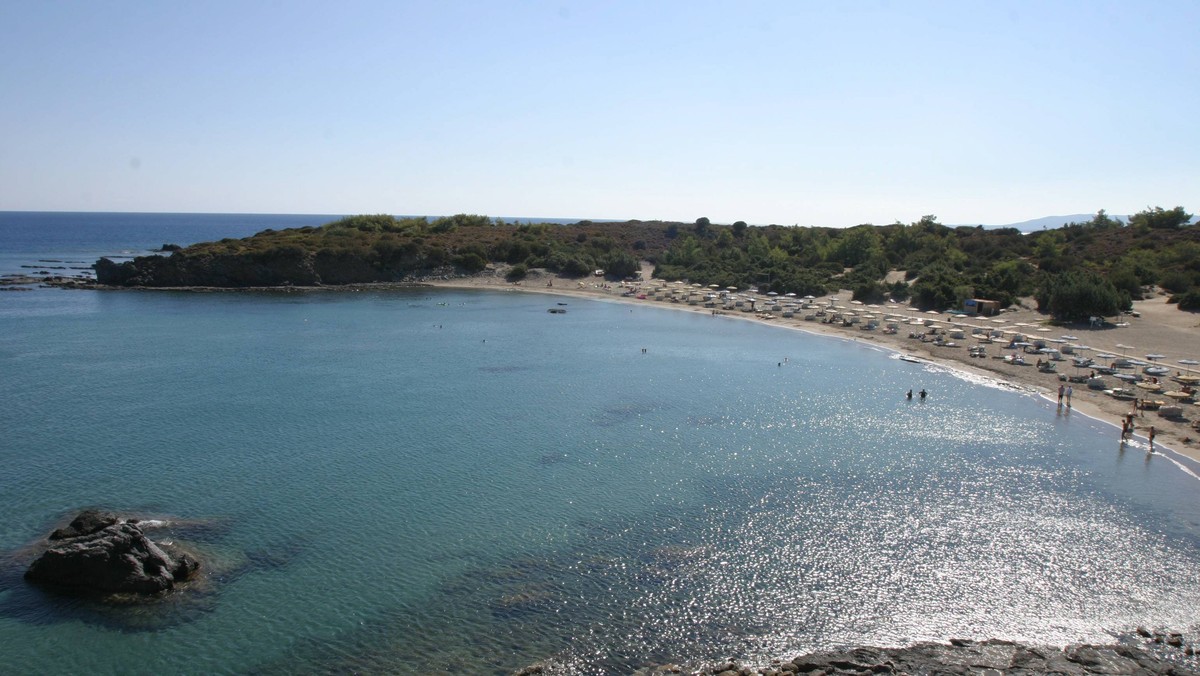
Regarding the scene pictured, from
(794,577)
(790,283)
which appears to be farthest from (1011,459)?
(790,283)

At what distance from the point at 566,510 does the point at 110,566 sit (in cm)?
1419

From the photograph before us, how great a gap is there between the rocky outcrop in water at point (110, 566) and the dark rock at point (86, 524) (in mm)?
1193

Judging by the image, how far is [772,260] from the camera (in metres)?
106

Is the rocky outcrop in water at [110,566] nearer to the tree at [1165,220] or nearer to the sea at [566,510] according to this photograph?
the sea at [566,510]

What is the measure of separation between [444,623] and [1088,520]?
2303 cm

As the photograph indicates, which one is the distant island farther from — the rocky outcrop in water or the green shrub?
the rocky outcrop in water

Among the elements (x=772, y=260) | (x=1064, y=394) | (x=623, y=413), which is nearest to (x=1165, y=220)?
(x=772, y=260)

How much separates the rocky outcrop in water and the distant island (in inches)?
2821

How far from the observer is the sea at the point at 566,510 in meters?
19.0

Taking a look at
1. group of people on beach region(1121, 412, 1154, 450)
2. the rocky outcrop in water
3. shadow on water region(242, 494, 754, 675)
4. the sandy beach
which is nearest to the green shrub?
the sandy beach

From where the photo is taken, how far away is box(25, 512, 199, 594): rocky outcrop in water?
2064cm

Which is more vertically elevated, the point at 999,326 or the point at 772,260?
the point at 772,260

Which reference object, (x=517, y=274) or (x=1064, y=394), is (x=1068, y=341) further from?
(x=517, y=274)

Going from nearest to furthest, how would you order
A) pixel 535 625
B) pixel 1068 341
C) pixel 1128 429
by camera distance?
1. pixel 535 625
2. pixel 1128 429
3. pixel 1068 341
